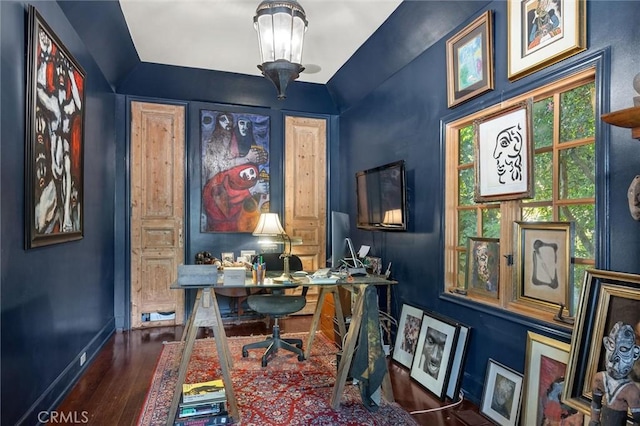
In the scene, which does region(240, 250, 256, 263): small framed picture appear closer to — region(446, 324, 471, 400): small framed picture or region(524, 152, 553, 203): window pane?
region(446, 324, 471, 400): small framed picture

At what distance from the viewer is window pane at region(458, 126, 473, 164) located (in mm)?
2951

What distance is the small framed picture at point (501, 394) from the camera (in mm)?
2262

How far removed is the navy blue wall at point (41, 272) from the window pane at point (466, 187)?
2.98 metres

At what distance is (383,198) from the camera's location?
389 centimetres

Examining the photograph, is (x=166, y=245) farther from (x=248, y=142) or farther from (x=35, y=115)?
(x=35, y=115)

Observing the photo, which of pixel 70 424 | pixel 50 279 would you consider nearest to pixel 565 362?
pixel 70 424

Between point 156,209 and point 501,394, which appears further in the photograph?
point 156,209

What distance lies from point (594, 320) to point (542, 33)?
5.28 feet

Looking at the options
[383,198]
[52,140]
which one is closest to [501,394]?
[383,198]

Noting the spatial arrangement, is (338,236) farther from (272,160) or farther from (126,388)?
(272,160)

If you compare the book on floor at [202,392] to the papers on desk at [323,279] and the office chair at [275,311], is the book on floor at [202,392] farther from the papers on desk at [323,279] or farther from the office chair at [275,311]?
the papers on desk at [323,279]

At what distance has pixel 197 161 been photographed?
4.86 meters

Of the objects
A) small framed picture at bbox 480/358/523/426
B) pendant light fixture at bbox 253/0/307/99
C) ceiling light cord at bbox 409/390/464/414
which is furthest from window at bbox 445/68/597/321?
pendant light fixture at bbox 253/0/307/99
